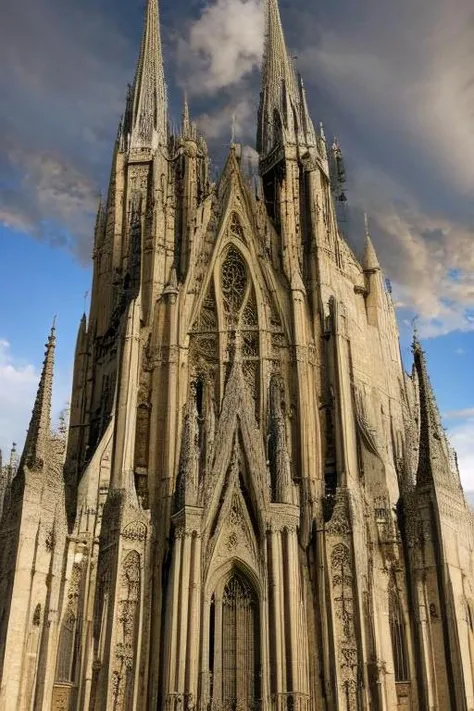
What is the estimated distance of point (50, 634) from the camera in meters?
23.9

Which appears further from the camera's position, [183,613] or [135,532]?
[135,532]

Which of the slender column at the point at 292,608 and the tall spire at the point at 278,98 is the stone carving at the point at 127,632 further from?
the tall spire at the point at 278,98

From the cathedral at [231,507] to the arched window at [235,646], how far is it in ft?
0.21

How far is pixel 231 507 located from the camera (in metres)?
26.3

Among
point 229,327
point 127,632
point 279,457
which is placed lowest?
point 127,632

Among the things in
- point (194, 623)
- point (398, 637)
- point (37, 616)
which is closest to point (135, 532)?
point (194, 623)

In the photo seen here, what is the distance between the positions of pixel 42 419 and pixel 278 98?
24155 mm

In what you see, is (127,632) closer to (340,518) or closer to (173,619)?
(173,619)

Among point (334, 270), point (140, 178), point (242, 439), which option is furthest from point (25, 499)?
point (140, 178)

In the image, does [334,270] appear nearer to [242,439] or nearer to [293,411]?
[293,411]

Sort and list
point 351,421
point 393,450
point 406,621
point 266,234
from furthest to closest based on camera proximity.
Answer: point 393,450 → point 266,234 → point 351,421 → point 406,621

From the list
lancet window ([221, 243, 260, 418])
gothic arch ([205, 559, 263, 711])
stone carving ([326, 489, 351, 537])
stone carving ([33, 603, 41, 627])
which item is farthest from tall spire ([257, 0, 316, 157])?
stone carving ([33, 603, 41, 627])

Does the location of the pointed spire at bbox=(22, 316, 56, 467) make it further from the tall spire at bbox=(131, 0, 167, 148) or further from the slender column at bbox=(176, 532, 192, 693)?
the tall spire at bbox=(131, 0, 167, 148)

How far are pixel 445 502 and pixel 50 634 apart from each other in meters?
14.0
